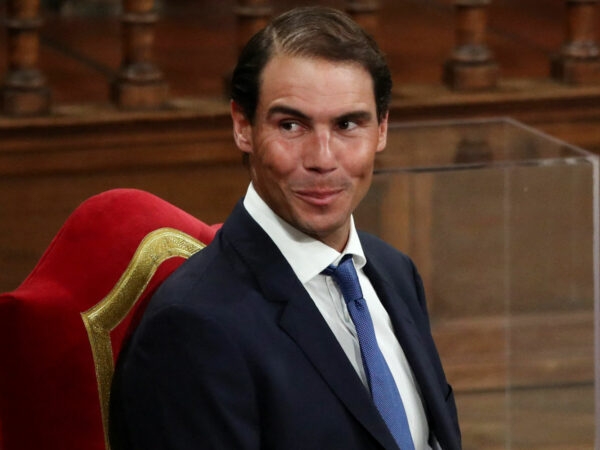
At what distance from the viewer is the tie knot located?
177 centimetres

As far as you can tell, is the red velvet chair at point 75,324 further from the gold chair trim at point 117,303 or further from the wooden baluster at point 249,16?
the wooden baluster at point 249,16

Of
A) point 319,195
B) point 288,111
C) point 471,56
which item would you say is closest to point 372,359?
point 319,195

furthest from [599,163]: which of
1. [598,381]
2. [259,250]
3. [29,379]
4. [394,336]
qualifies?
[29,379]

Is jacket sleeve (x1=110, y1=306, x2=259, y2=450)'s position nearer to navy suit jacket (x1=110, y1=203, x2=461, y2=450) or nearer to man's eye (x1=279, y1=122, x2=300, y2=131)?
navy suit jacket (x1=110, y1=203, x2=461, y2=450)

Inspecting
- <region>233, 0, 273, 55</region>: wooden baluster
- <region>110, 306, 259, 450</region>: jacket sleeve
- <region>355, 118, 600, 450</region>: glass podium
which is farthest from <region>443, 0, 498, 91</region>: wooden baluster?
<region>110, 306, 259, 450</region>: jacket sleeve

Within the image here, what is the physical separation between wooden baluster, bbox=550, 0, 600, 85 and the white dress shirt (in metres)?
1.95

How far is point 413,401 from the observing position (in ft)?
6.06

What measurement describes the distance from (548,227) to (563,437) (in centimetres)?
45

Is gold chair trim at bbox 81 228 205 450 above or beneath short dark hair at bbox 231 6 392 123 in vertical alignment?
beneath

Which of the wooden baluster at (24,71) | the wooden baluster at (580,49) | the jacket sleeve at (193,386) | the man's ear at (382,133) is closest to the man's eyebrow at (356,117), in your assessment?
the man's ear at (382,133)

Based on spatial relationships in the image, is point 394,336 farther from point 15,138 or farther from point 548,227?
point 15,138

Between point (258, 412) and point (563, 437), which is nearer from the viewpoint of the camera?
point (258, 412)

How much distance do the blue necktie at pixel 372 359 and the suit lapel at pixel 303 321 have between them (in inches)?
2.1

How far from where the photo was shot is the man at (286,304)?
160 cm
